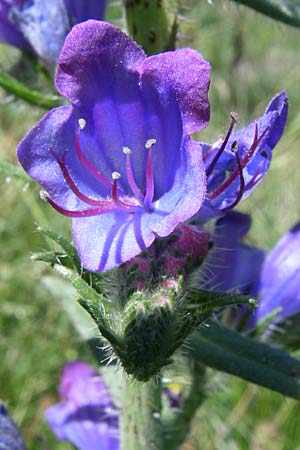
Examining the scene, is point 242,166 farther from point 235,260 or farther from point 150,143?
point 235,260

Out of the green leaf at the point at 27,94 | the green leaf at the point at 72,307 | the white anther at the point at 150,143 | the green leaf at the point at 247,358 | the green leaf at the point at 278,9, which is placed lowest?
the green leaf at the point at 72,307

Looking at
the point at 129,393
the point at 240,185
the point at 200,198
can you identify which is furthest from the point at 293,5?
the point at 129,393

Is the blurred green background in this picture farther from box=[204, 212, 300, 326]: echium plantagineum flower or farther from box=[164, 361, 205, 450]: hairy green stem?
box=[204, 212, 300, 326]: echium plantagineum flower

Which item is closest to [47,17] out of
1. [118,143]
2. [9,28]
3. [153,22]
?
[9,28]

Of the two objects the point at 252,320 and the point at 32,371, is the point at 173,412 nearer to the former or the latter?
the point at 252,320

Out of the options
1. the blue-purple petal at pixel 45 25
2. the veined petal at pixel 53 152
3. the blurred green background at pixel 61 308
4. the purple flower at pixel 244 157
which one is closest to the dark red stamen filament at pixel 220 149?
the purple flower at pixel 244 157

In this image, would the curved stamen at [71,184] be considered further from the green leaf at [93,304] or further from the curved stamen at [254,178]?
the curved stamen at [254,178]
